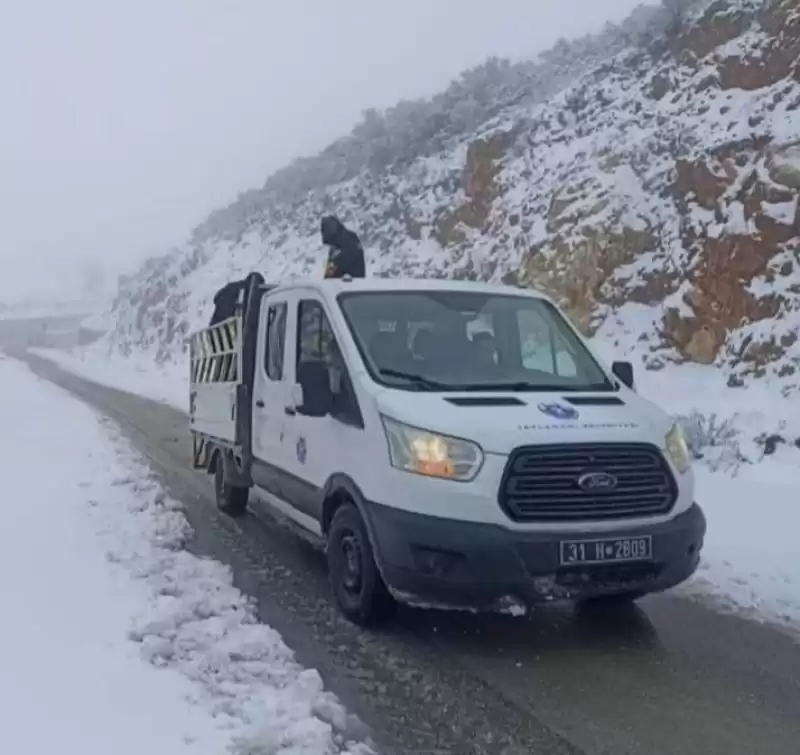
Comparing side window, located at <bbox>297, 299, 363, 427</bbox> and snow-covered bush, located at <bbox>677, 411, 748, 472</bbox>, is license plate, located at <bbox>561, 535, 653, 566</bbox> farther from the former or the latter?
snow-covered bush, located at <bbox>677, 411, 748, 472</bbox>

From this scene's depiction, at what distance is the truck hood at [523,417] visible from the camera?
16.8ft

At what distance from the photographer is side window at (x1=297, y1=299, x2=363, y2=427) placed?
586 centimetres

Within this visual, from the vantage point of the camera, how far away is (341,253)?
9.73 metres

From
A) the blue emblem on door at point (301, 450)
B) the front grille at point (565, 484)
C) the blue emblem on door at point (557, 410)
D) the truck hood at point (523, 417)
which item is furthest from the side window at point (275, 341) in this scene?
the front grille at point (565, 484)

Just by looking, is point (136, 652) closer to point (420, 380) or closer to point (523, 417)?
point (420, 380)

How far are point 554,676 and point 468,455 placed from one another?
1.26 meters

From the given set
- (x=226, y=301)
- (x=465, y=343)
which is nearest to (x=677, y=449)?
(x=465, y=343)

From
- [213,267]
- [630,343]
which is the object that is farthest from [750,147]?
[213,267]

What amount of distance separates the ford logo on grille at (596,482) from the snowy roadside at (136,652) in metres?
1.73

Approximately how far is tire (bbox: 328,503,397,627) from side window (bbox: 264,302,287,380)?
168 cm

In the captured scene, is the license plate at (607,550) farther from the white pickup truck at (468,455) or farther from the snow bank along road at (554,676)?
the snow bank along road at (554,676)

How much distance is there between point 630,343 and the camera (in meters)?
15.0

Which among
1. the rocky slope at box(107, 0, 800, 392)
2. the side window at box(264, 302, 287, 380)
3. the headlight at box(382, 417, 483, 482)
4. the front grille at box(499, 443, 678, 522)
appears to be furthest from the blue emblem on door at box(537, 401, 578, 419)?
the rocky slope at box(107, 0, 800, 392)

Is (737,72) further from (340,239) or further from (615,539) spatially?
(615,539)
